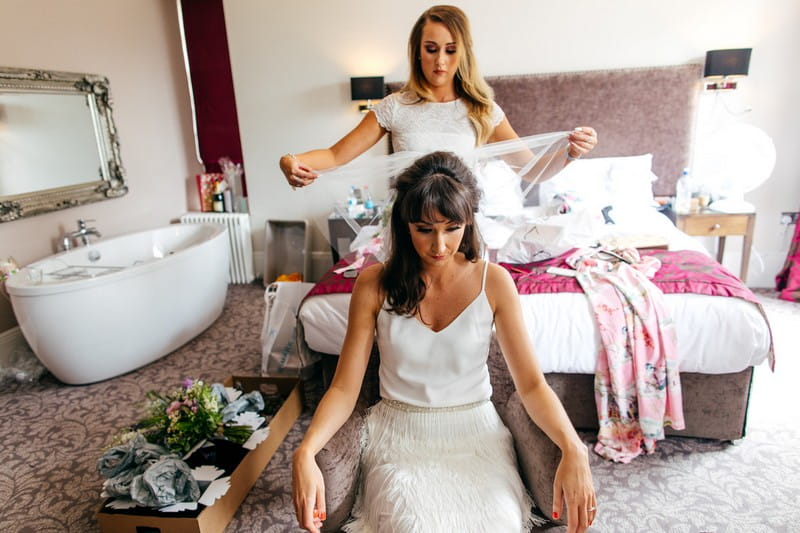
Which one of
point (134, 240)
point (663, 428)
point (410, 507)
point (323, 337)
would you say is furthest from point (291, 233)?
point (410, 507)

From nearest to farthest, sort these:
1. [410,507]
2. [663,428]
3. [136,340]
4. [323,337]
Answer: [410,507] → [663,428] → [323,337] → [136,340]

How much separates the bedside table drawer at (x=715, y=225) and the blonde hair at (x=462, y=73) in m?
2.18

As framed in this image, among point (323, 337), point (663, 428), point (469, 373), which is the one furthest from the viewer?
point (323, 337)

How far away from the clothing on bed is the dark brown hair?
0.97m

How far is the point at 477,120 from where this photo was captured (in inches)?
73.0

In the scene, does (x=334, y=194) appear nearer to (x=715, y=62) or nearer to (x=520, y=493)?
(x=520, y=493)

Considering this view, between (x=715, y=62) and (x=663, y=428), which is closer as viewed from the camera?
(x=663, y=428)

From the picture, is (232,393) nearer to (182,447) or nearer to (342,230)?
(182,447)

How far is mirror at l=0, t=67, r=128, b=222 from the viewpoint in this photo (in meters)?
3.18

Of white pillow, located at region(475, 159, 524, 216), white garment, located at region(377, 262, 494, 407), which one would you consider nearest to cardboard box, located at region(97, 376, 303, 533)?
white garment, located at region(377, 262, 494, 407)

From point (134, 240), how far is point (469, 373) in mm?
3367

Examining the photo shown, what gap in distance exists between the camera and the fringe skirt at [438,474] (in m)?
1.11

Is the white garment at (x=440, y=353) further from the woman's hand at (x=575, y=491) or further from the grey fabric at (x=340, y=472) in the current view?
the woman's hand at (x=575, y=491)

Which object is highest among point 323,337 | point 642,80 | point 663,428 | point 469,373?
point 642,80
